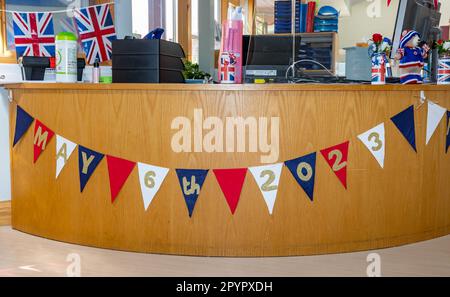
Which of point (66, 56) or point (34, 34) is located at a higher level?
point (34, 34)

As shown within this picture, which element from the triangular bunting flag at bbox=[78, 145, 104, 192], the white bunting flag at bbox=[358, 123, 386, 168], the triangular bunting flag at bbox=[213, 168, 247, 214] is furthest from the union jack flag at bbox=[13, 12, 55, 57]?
the white bunting flag at bbox=[358, 123, 386, 168]

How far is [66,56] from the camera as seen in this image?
307cm

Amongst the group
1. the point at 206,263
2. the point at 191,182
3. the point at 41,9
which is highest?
the point at 41,9

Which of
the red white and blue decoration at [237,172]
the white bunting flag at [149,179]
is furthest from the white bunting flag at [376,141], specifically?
the white bunting flag at [149,179]

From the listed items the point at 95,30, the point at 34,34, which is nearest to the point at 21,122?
the point at 34,34

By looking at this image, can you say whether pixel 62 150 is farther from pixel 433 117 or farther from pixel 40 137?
pixel 433 117

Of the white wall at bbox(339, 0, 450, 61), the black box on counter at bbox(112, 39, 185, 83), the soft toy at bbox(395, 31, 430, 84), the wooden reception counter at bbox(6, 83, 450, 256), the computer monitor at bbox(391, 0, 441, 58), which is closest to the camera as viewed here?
the wooden reception counter at bbox(6, 83, 450, 256)

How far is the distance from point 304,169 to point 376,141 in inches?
15.4

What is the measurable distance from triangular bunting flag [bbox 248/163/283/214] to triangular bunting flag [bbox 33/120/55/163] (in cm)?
109

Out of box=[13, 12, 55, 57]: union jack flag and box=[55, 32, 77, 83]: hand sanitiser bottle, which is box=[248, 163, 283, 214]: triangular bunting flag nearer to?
box=[55, 32, 77, 83]: hand sanitiser bottle

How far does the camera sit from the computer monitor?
3.32 metres

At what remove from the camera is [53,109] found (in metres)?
3.07

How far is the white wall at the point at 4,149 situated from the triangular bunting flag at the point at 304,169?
178cm

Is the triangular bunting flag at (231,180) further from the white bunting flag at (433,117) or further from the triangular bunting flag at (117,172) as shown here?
the white bunting flag at (433,117)
